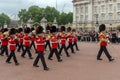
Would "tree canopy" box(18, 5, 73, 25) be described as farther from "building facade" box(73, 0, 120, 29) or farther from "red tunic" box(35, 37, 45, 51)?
"red tunic" box(35, 37, 45, 51)

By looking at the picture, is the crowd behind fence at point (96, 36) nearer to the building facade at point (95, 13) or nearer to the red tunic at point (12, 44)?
the red tunic at point (12, 44)

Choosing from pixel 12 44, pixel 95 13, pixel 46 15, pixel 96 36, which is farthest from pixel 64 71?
pixel 46 15

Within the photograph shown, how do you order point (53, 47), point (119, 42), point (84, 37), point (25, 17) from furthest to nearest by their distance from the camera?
point (25, 17) < point (84, 37) < point (119, 42) < point (53, 47)

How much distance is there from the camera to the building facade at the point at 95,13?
7425 centimetres

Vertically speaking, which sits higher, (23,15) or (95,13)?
(95,13)

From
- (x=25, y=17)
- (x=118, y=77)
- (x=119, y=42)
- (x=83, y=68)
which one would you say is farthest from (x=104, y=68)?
(x=25, y=17)

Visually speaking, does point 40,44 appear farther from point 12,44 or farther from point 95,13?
point 95,13

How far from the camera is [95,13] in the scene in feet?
267

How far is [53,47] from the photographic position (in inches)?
556

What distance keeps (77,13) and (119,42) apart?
5652cm

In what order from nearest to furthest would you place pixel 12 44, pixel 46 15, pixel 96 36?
pixel 12 44
pixel 96 36
pixel 46 15

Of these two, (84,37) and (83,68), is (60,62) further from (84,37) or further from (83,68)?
(84,37)

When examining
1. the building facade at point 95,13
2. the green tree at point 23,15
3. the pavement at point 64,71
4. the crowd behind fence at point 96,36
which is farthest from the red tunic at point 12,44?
the green tree at point 23,15

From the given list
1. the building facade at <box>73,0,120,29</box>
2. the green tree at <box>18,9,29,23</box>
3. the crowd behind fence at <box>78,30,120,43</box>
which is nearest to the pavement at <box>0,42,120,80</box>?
the crowd behind fence at <box>78,30,120,43</box>
